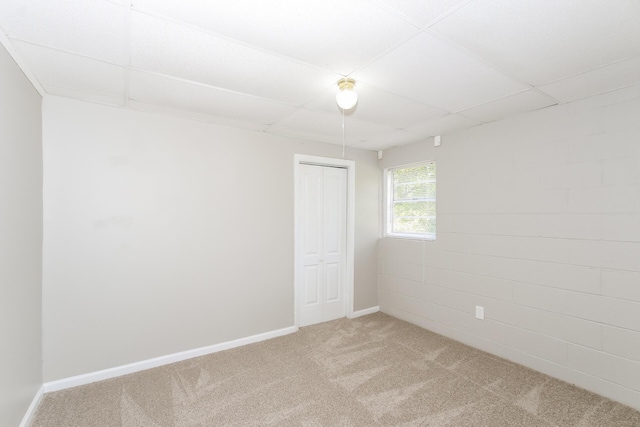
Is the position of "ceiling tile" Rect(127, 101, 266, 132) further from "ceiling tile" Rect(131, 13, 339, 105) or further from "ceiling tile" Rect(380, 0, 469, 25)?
"ceiling tile" Rect(380, 0, 469, 25)

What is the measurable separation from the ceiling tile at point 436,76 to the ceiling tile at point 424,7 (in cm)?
16

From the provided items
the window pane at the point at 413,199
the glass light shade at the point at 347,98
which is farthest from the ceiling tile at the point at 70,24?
the window pane at the point at 413,199

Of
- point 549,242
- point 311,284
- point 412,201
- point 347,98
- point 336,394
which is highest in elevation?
point 347,98

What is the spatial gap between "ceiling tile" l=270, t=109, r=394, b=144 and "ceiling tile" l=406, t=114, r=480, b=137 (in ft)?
1.11

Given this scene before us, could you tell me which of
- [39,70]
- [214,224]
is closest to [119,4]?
[39,70]

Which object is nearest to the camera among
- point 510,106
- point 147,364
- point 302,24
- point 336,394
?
point 302,24

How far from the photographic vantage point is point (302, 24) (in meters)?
1.51

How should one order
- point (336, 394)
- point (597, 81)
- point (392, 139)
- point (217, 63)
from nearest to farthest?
1. point (217, 63)
2. point (597, 81)
3. point (336, 394)
4. point (392, 139)

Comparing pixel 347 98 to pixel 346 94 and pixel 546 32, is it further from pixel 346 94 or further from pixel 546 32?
pixel 546 32

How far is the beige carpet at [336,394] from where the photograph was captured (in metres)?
2.08

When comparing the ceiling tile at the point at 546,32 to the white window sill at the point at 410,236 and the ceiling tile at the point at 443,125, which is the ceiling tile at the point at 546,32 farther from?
the white window sill at the point at 410,236

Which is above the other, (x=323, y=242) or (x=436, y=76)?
(x=436, y=76)

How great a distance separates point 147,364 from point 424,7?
138 inches

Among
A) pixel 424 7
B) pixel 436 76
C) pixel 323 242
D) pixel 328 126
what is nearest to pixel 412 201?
pixel 323 242
